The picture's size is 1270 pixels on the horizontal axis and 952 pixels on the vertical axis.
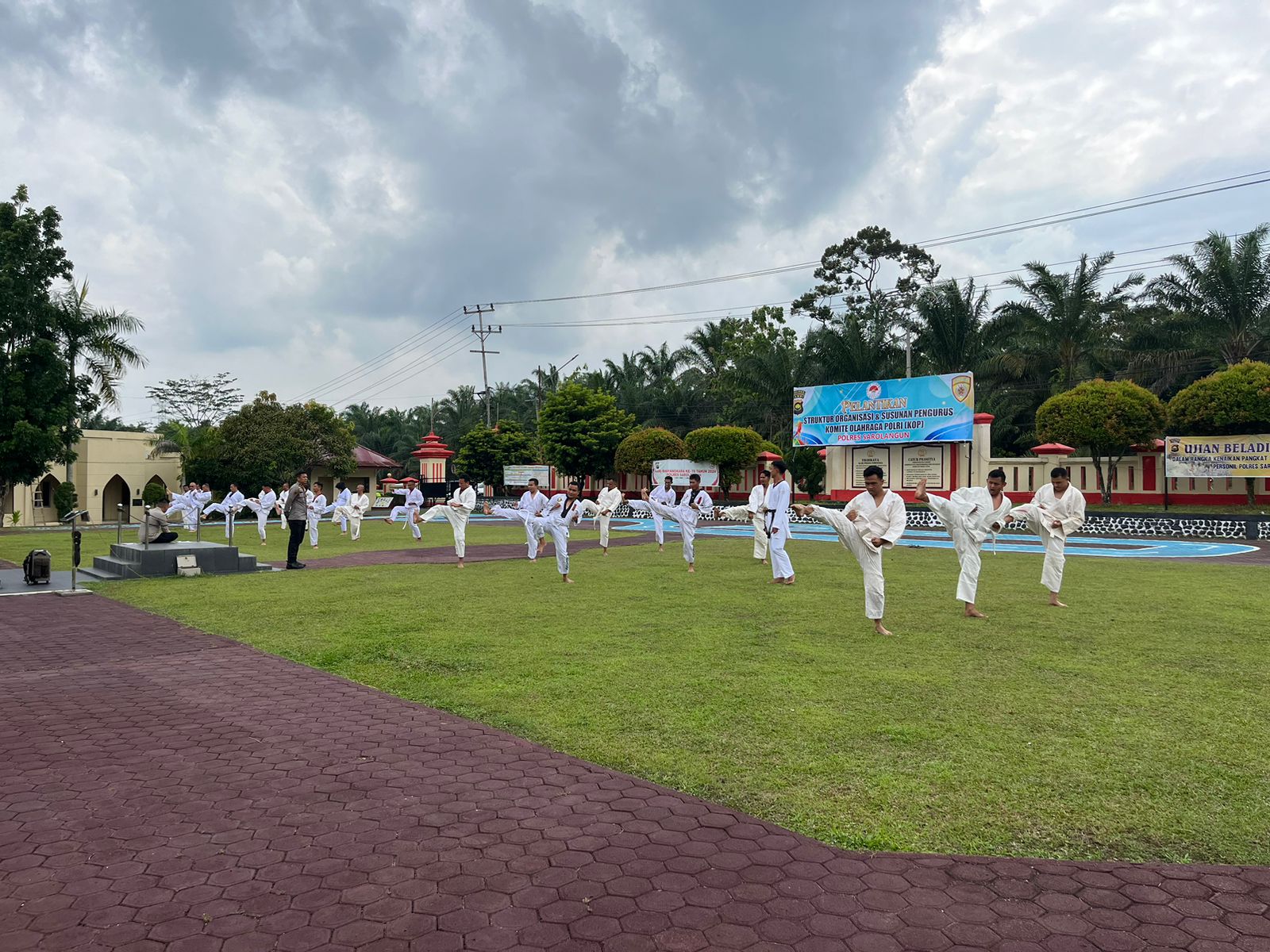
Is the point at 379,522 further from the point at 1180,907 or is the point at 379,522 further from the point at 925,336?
the point at 1180,907

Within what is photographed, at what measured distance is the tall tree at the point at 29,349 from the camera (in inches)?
1139

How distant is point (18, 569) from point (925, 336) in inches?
1065

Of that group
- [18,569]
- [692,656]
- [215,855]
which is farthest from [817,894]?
[18,569]

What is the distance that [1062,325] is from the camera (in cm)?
2916

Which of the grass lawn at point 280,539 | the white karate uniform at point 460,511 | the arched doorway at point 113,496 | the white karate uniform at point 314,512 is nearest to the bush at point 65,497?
the arched doorway at point 113,496

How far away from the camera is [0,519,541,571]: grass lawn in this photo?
65.0 ft

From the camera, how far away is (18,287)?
29.3 meters

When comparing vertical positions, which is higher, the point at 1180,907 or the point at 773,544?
the point at 773,544

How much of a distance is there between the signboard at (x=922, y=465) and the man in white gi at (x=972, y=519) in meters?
18.1

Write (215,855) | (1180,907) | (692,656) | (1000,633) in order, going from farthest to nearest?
1. (1000,633)
2. (692,656)
3. (215,855)
4. (1180,907)

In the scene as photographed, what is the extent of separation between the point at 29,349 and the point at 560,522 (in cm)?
2607

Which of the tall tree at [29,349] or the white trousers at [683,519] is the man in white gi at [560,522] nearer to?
the white trousers at [683,519]

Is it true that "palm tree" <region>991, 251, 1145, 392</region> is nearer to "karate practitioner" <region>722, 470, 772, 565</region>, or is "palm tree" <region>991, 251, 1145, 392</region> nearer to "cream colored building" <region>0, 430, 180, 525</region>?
"karate practitioner" <region>722, 470, 772, 565</region>

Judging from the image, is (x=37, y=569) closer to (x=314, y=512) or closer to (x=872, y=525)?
(x=314, y=512)
